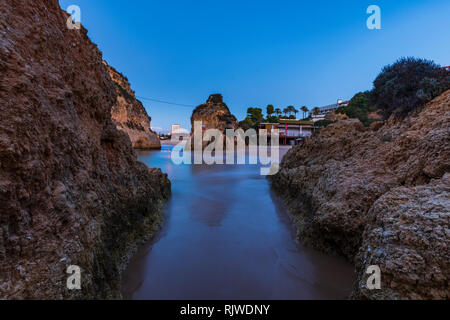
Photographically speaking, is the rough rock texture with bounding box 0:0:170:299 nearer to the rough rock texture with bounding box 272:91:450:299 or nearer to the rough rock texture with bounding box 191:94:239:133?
the rough rock texture with bounding box 272:91:450:299

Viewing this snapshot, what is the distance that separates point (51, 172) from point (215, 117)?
114 feet

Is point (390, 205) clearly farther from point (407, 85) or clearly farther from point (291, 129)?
point (291, 129)

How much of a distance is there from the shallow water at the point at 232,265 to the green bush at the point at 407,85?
3.46 m

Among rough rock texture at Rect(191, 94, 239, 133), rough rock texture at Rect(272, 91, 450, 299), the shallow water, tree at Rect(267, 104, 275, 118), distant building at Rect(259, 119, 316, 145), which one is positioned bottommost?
the shallow water

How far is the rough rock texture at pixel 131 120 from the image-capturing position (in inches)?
1364

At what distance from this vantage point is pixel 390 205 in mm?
1768

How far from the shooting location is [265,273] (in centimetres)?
266

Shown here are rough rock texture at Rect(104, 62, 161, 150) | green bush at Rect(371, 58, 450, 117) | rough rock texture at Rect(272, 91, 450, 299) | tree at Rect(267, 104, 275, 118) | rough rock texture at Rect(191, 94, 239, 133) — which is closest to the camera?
rough rock texture at Rect(272, 91, 450, 299)

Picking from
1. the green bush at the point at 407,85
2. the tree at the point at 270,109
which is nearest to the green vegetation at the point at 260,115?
the tree at the point at 270,109

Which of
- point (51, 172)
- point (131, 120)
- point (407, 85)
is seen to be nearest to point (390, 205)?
point (51, 172)

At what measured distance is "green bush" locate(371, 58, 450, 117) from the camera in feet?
12.8

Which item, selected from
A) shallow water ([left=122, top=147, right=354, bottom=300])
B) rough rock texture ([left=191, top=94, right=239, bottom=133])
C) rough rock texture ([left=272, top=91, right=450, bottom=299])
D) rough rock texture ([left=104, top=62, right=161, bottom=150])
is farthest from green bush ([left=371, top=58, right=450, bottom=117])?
rough rock texture ([left=104, top=62, right=161, bottom=150])

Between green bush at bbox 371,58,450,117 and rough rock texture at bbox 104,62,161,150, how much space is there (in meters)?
33.9
